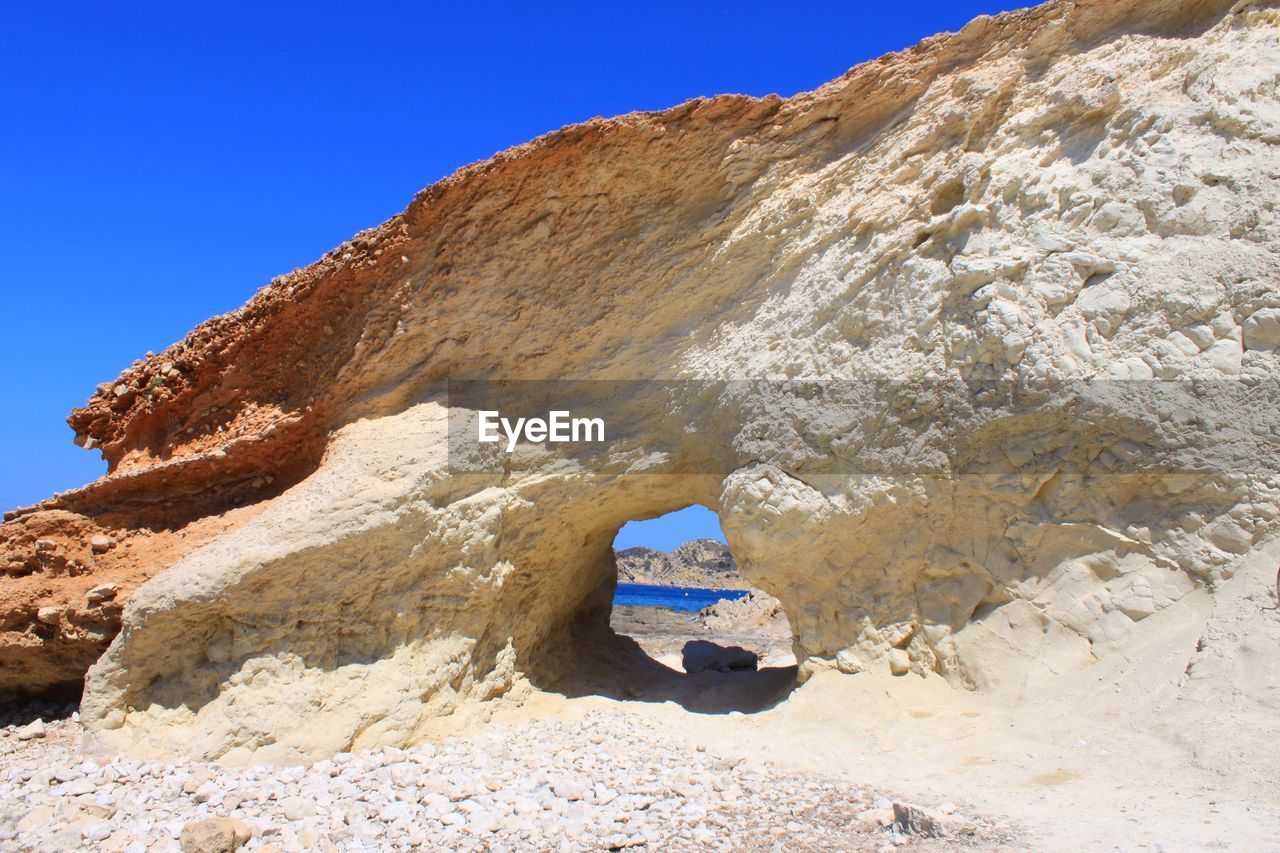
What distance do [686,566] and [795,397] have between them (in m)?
43.7

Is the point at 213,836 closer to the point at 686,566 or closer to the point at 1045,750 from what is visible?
the point at 1045,750

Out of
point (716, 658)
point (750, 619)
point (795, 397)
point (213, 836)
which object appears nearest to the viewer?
point (213, 836)

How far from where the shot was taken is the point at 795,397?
6.39 metres

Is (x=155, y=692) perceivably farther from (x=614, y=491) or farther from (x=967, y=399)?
(x=967, y=399)

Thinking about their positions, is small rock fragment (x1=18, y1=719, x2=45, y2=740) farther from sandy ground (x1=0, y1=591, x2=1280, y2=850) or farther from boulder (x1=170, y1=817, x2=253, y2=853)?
boulder (x1=170, y1=817, x2=253, y2=853)

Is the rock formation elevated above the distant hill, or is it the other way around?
the rock formation

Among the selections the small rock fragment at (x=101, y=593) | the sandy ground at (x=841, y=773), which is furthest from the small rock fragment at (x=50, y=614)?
the sandy ground at (x=841, y=773)

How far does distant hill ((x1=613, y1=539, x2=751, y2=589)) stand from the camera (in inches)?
1835

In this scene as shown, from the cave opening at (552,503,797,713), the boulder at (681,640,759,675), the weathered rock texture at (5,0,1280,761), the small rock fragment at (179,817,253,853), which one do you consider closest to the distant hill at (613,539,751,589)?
the cave opening at (552,503,797,713)

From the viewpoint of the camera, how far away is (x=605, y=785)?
188 inches

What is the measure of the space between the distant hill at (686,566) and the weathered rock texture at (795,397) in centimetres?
3892

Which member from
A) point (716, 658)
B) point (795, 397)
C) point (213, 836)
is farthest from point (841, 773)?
point (716, 658)

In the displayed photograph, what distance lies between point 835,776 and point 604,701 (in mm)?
2671

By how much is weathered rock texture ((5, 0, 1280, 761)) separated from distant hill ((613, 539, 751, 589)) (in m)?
38.9
